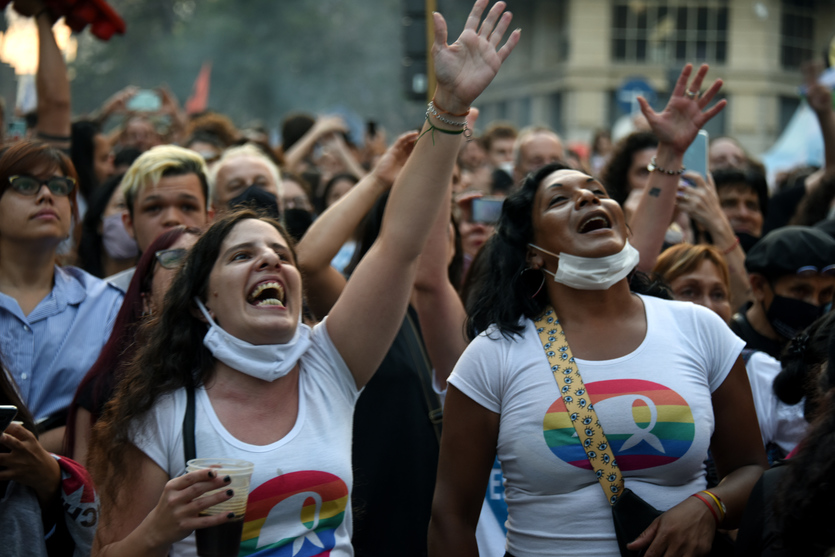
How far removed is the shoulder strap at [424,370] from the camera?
3.35 meters

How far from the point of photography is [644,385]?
8.45ft

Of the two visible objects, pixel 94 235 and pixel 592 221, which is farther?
pixel 94 235

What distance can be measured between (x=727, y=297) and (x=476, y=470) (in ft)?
5.95

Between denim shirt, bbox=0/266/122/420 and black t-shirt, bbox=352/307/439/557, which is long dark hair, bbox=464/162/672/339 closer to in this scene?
black t-shirt, bbox=352/307/439/557

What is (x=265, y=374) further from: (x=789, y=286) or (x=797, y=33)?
(x=797, y=33)

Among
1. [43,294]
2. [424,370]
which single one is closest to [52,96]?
[43,294]

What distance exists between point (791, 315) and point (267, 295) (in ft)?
7.57

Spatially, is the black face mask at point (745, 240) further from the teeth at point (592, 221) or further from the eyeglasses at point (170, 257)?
the eyeglasses at point (170, 257)

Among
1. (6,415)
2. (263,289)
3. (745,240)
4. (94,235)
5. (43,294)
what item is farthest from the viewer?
(745,240)

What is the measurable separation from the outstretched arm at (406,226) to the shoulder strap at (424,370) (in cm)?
66

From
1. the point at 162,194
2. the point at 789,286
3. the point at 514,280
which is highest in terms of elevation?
the point at 162,194

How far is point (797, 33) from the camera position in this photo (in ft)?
117

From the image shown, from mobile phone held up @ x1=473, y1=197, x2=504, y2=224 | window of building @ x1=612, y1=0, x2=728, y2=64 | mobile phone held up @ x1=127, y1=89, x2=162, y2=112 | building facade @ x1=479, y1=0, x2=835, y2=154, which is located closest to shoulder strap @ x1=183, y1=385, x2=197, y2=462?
mobile phone held up @ x1=473, y1=197, x2=504, y2=224

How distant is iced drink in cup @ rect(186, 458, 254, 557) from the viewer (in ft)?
7.06
